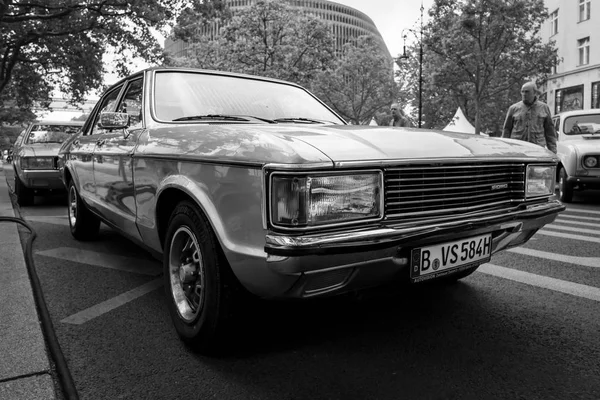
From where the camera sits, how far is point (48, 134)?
9.88m

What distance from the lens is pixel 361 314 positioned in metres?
3.12

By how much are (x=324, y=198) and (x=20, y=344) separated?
1.74 metres

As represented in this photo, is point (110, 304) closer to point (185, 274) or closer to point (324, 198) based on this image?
point (185, 274)

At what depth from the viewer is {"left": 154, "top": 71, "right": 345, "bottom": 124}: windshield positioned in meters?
3.24

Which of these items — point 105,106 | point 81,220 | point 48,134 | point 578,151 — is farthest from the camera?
point 48,134

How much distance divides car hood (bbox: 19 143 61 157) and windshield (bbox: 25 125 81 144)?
0.30 m

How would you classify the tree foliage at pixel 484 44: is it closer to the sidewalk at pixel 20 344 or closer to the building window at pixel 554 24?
the building window at pixel 554 24

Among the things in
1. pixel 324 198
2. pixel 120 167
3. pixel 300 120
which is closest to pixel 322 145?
pixel 324 198

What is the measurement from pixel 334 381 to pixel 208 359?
0.65m

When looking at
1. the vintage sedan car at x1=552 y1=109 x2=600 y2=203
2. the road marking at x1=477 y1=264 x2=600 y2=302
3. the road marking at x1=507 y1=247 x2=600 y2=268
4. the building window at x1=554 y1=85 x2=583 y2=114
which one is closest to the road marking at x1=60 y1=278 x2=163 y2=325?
the road marking at x1=477 y1=264 x2=600 y2=302

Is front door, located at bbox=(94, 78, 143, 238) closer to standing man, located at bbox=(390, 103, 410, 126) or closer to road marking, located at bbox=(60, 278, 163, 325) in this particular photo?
road marking, located at bbox=(60, 278, 163, 325)

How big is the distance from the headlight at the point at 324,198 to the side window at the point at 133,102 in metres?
1.72

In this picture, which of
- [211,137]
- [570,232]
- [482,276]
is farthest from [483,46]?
[211,137]

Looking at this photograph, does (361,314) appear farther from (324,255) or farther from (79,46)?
(79,46)
